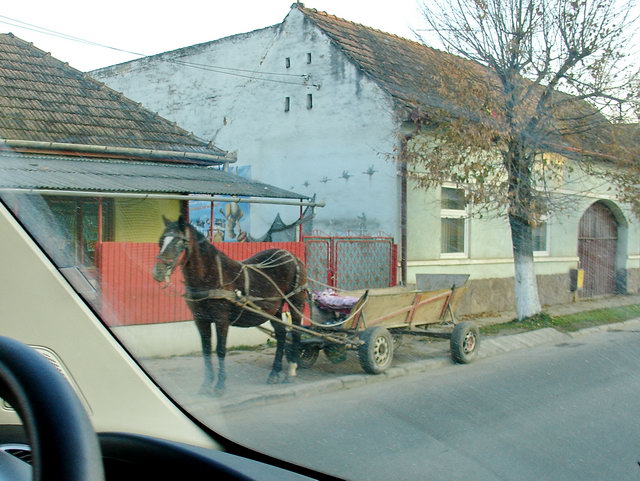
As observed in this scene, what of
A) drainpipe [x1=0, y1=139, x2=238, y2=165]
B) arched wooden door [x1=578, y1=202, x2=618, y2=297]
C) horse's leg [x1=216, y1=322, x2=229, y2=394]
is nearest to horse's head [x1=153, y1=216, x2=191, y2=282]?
horse's leg [x1=216, y1=322, x2=229, y2=394]

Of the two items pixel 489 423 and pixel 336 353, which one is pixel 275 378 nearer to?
pixel 336 353

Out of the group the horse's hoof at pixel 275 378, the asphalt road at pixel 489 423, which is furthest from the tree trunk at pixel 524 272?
the horse's hoof at pixel 275 378

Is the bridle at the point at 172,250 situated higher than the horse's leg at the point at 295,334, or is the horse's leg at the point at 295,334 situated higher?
the bridle at the point at 172,250

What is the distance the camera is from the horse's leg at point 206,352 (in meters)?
3.64

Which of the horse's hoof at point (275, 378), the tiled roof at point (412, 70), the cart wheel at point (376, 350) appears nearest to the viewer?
the horse's hoof at point (275, 378)

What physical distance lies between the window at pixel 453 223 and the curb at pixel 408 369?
1.18m

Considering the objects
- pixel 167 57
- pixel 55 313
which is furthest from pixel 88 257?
pixel 167 57

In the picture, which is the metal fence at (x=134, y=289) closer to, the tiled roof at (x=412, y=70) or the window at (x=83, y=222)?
the window at (x=83, y=222)

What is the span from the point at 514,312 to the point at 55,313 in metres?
2.40

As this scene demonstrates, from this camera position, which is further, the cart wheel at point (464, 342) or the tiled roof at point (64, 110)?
the cart wheel at point (464, 342)

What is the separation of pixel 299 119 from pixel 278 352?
2.69 metres

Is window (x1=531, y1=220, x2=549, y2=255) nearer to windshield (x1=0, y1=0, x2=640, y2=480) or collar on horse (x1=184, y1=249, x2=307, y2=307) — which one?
windshield (x1=0, y1=0, x2=640, y2=480)

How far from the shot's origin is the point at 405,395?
3.81m

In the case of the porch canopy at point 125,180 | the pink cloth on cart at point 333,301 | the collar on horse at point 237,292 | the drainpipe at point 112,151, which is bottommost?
the pink cloth on cart at point 333,301
